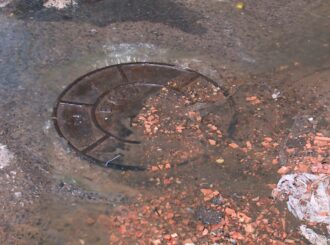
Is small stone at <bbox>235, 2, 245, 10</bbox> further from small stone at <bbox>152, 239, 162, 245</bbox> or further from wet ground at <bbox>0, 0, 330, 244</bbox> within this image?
small stone at <bbox>152, 239, 162, 245</bbox>

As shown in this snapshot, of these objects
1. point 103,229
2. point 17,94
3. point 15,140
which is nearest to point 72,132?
point 15,140

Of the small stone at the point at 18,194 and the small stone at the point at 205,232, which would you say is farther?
the small stone at the point at 18,194

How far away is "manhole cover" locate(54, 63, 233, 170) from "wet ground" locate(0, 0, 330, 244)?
0.07m

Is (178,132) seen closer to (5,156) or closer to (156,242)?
(156,242)

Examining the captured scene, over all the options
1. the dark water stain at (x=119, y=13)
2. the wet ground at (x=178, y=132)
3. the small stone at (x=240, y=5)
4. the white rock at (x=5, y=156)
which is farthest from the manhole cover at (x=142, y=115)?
the small stone at (x=240, y=5)

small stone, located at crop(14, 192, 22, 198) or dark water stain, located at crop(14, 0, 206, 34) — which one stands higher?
dark water stain, located at crop(14, 0, 206, 34)

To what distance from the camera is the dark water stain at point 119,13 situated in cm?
478

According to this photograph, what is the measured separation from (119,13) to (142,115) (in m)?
1.57

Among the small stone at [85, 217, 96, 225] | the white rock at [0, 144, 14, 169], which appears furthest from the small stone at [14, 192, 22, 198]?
the small stone at [85, 217, 96, 225]

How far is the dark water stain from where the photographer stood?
4781mm

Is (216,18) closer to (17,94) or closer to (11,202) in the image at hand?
(17,94)

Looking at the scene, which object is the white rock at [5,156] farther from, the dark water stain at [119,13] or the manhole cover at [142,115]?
the dark water stain at [119,13]

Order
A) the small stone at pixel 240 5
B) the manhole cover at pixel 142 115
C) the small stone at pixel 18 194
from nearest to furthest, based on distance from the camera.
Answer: the small stone at pixel 18 194
the manhole cover at pixel 142 115
the small stone at pixel 240 5

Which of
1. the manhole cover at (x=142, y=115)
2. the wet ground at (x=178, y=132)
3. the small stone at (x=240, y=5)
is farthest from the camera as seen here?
the small stone at (x=240, y=5)
